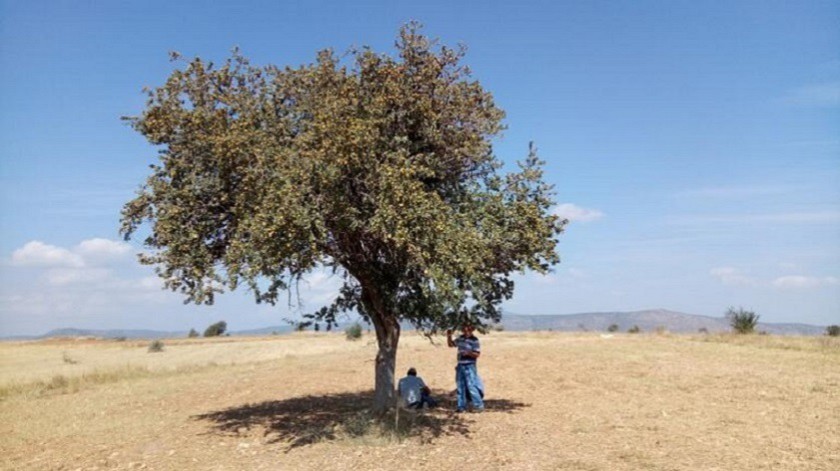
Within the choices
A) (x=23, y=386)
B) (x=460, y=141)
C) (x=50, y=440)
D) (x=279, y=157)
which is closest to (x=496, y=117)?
(x=460, y=141)

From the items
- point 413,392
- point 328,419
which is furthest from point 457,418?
point 328,419

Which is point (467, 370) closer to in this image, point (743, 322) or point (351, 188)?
point (351, 188)

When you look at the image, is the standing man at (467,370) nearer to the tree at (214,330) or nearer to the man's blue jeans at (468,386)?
the man's blue jeans at (468,386)

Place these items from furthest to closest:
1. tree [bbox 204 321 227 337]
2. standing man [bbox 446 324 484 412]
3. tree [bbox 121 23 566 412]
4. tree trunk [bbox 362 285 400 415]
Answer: tree [bbox 204 321 227 337] < standing man [bbox 446 324 484 412] < tree trunk [bbox 362 285 400 415] < tree [bbox 121 23 566 412]

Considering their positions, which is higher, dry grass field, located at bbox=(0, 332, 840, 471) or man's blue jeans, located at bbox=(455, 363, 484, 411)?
man's blue jeans, located at bbox=(455, 363, 484, 411)

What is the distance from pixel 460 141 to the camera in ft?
45.7

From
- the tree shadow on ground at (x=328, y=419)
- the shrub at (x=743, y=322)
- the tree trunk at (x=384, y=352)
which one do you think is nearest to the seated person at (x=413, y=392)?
the tree shadow on ground at (x=328, y=419)

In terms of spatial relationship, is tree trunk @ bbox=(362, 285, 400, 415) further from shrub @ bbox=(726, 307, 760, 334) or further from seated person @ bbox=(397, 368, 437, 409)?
shrub @ bbox=(726, 307, 760, 334)

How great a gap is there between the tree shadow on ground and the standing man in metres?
0.54

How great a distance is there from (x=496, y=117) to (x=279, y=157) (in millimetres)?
5128

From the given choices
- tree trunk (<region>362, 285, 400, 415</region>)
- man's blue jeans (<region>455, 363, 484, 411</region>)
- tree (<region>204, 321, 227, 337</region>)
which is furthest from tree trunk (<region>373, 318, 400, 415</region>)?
tree (<region>204, 321, 227, 337</region>)

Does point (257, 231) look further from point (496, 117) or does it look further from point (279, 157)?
point (496, 117)

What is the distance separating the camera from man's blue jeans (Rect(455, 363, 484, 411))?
16.4 m

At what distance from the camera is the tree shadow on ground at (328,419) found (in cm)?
1365
